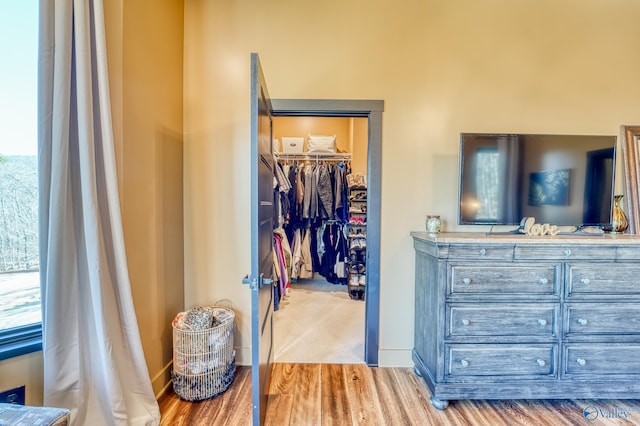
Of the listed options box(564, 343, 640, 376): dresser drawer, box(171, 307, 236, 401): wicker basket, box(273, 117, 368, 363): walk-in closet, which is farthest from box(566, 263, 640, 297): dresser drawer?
box(171, 307, 236, 401): wicker basket

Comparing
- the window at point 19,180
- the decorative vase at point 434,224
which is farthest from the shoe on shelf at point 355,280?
the window at point 19,180

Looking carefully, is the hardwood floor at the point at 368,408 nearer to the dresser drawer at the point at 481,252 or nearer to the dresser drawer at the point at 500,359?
the dresser drawer at the point at 500,359

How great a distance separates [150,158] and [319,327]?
88.0 inches

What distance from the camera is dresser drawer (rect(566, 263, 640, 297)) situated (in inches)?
68.2

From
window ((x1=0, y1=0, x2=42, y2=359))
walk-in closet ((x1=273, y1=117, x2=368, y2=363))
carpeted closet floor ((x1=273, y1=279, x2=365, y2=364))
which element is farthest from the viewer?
walk-in closet ((x1=273, y1=117, x2=368, y2=363))

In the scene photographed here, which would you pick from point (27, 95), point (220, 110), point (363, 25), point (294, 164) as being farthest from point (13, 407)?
point (294, 164)

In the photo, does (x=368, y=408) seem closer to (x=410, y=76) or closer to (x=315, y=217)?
(x=410, y=76)

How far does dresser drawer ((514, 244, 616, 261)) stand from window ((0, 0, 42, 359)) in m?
2.66

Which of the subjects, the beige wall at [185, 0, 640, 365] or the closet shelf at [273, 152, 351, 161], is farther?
the closet shelf at [273, 152, 351, 161]

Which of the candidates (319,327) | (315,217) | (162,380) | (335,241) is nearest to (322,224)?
(315,217)

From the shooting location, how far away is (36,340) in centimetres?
128

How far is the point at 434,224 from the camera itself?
2066mm

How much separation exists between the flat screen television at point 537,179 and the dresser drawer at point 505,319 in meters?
0.61

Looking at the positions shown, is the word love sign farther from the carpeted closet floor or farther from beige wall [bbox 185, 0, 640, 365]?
the carpeted closet floor
